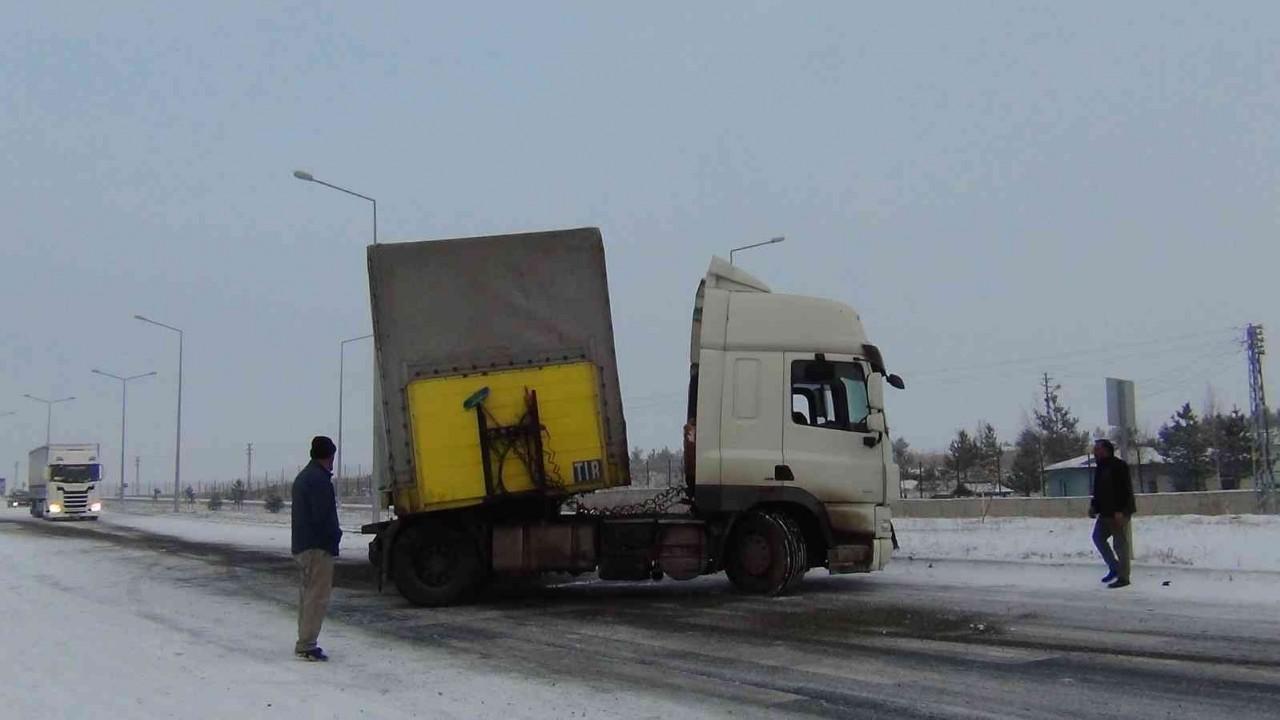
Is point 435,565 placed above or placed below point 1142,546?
above

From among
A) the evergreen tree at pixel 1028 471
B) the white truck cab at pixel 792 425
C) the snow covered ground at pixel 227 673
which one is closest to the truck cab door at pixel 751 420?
the white truck cab at pixel 792 425

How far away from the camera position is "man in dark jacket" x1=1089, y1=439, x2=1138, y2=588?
12.0 metres

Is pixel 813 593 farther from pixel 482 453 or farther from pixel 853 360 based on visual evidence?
pixel 482 453

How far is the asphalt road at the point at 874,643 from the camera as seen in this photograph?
685 cm

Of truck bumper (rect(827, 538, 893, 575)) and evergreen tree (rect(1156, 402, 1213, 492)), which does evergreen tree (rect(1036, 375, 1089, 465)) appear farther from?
truck bumper (rect(827, 538, 893, 575))

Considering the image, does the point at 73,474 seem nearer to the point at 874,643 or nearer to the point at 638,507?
the point at 638,507

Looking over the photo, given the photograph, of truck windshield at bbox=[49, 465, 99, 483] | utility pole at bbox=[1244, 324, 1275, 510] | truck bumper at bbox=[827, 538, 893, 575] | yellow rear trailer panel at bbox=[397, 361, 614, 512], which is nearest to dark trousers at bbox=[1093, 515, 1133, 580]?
truck bumper at bbox=[827, 538, 893, 575]

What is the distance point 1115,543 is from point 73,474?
43.8m

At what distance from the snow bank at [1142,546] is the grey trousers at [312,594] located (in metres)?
9.58

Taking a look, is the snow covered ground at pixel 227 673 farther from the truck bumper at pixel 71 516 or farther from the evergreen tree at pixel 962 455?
the evergreen tree at pixel 962 455

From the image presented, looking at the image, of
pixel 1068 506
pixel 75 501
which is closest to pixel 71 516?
pixel 75 501

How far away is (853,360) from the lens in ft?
40.8

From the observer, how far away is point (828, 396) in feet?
40.4

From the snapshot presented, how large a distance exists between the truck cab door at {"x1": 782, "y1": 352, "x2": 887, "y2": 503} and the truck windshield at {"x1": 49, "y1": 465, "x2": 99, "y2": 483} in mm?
41392
